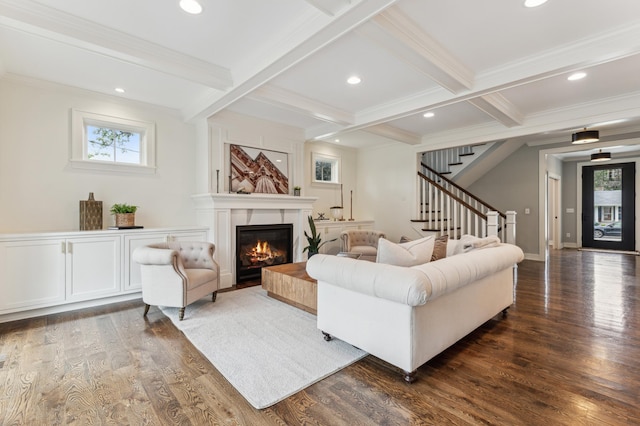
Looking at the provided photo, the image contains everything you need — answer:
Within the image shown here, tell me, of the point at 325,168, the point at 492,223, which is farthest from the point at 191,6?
the point at 492,223

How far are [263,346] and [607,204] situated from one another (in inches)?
390

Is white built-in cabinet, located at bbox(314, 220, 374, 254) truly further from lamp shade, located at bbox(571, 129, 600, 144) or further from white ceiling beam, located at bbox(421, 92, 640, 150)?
lamp shade, located at bbox(571, 129, 600, 144)

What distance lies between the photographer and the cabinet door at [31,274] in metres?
3.08

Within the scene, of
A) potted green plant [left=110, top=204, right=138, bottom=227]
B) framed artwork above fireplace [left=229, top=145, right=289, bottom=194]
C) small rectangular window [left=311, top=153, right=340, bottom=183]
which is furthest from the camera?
small rectangular window [left=311, top=153, right=340, bottom=183]

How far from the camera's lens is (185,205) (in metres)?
4.73

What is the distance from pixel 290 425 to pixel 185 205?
3.84 m

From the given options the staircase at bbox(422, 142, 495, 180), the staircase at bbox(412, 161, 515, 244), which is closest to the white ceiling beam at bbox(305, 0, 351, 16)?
the staircase at bbox(412, 161, 515, 244)

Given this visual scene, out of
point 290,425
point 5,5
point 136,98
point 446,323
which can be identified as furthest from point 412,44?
point 136,98

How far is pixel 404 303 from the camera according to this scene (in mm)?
1905

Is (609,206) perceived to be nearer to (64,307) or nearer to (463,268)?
(463,268)

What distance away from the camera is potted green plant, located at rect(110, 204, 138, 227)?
386cm

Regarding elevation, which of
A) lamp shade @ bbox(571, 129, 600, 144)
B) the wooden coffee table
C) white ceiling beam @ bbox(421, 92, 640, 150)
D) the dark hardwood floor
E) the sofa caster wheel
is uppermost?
white ceiling beam @ bbox(421, 92, 640, 150)

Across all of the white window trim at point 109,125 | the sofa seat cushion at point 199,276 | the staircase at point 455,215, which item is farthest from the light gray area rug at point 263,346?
the staircase at point 455,215

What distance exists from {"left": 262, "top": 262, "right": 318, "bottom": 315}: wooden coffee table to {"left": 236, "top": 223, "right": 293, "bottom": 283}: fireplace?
105cm
